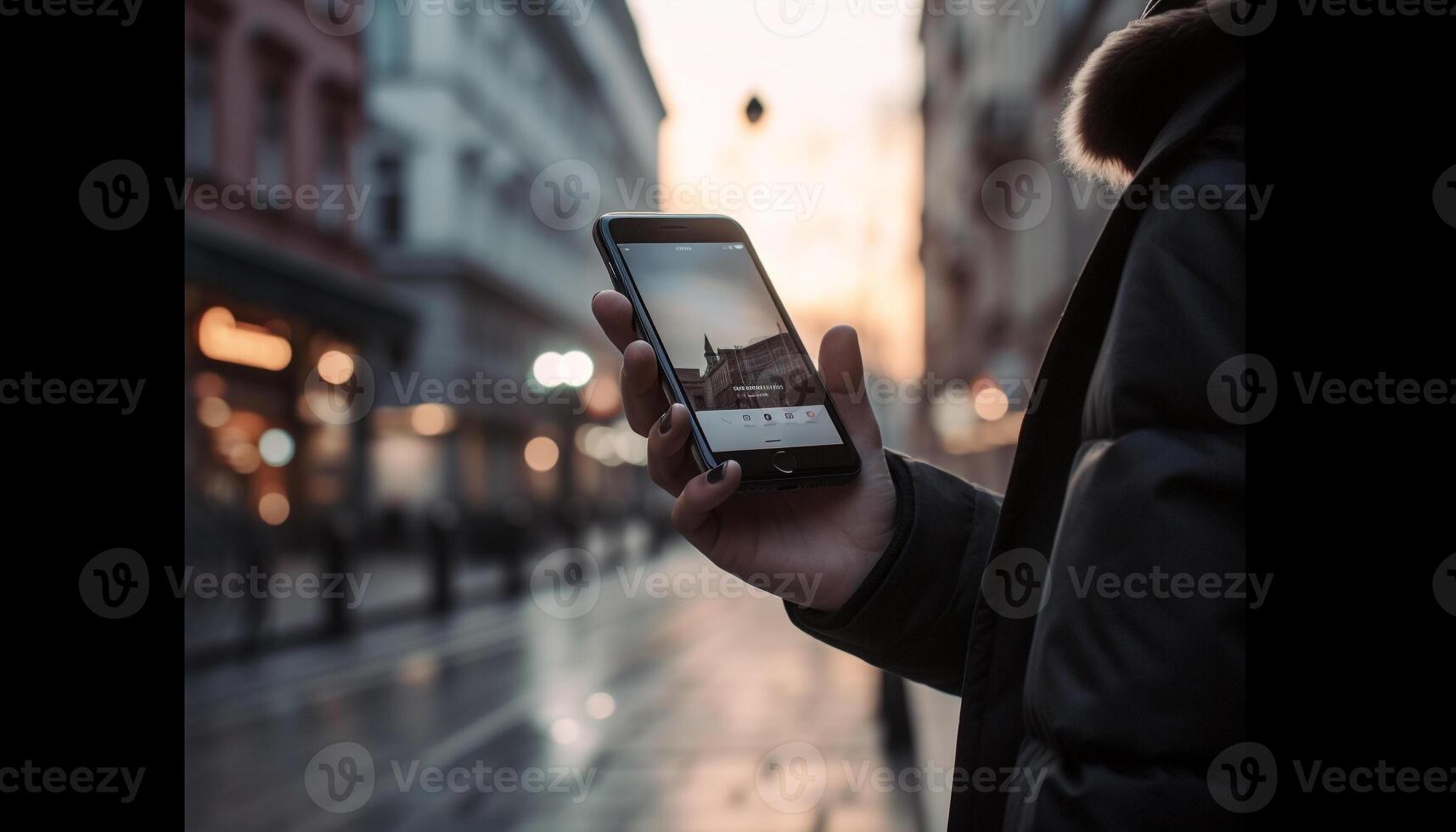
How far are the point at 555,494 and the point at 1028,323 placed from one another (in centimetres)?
2048

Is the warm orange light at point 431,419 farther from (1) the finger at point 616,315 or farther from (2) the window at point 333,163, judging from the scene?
(1) the finger at point 616,315

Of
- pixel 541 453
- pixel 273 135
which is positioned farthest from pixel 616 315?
pixel 541 453

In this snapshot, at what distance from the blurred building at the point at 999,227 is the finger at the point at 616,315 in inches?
335

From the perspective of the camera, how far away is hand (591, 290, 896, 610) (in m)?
1.71

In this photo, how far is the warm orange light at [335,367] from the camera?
76.9ft

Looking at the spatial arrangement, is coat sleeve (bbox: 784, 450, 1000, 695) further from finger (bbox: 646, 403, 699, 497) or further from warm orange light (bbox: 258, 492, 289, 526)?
warm orange light (bbox: 258, 492, 289, 526)

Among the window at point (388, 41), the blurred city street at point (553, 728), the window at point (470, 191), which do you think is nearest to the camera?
the blurred city street at point (553, 728)

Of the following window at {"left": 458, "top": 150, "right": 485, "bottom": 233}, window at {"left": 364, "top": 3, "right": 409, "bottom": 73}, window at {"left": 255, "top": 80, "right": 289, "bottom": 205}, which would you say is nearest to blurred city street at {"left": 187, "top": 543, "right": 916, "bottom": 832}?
window at {"left": 255, "top": 80, "right": 289, "bottom": 205}

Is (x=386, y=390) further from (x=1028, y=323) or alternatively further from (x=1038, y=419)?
(x=1038, y=419)

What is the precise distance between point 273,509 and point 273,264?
Result: 5.61 meters

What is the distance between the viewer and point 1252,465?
101cm

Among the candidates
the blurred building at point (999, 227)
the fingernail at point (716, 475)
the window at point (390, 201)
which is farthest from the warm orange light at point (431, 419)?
the fingernail at point (716, 475)

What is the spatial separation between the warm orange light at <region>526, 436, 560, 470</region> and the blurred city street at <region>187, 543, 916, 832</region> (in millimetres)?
22366
